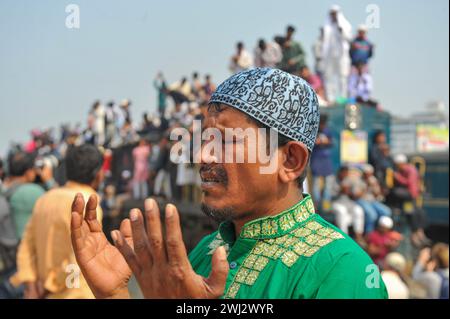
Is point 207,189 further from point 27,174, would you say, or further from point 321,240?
point 27,174

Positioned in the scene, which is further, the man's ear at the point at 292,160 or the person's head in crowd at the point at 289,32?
the person's head in crowd at the point at 289,32

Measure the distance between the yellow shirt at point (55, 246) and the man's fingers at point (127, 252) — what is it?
6.58 feet

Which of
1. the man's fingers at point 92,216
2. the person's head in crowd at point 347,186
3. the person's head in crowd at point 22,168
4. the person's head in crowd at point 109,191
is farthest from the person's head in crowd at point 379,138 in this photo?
the man's fingers at point 92,216

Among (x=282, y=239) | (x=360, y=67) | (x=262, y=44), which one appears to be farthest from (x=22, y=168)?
(x=360, y=67)

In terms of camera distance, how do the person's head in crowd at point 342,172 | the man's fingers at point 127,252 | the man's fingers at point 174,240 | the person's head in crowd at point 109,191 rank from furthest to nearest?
the person's head in crowd at point 109,191 < the person's head in crowd at point 342,172 < the man's fingers at point 127,252 < the man's fingers at point 174,240

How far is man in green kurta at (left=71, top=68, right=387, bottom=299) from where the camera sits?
1.76 metres

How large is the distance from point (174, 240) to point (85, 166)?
2671 millimetres

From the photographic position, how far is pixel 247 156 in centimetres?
189

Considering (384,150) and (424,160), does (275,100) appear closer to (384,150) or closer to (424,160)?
(384,150)

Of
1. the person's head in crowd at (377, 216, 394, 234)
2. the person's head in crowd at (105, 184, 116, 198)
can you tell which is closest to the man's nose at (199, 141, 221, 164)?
the person's head in crowd at (377, 216, 394, 234)

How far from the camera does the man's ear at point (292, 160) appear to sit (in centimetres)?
194

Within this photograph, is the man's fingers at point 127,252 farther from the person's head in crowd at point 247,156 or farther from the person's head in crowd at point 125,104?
the person's head in crowd at point 125,104

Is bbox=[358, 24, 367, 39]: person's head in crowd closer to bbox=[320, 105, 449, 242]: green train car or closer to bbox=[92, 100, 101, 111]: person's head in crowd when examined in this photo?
bbox=[320, 105, 449, 242]: green train car

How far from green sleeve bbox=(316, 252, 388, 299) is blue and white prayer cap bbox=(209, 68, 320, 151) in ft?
1.30
